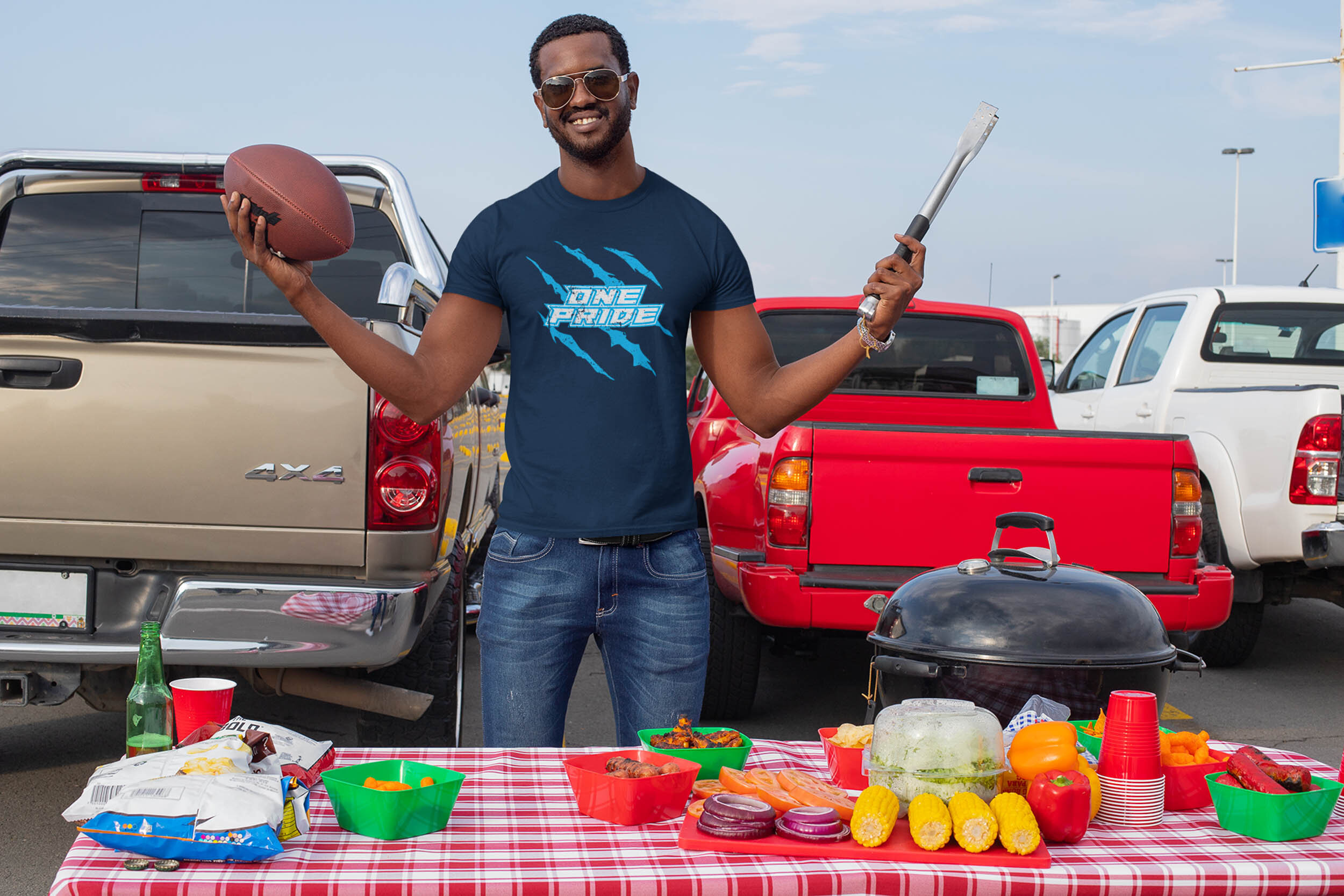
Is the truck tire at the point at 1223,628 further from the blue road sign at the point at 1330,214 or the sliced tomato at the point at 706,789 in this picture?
the blue road sign at the point at 1330,214

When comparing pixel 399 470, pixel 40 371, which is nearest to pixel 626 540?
pixel 399 470

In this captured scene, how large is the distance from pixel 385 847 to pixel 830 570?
311cm

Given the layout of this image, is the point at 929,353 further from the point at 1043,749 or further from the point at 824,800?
the point at 824,800

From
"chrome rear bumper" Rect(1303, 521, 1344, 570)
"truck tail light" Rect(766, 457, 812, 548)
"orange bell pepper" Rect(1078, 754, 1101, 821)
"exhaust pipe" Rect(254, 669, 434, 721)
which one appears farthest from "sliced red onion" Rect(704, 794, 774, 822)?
"chrome rear bumper" Rect(1303, 521, 1344, 570)

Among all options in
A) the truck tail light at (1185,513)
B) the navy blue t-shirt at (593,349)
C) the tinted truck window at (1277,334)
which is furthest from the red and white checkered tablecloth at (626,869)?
the tinted truck window at (1277,334)

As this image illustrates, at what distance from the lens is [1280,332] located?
26.4 ft

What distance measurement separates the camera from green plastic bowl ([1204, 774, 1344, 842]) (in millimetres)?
1985

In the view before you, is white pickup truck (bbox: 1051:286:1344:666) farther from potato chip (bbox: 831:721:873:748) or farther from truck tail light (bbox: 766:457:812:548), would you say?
potato chip (bbox: 831:721:873:748)

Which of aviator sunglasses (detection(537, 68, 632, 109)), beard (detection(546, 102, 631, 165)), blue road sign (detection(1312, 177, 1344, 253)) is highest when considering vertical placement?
blue road sign (detection(1312, 177, 1344, 253))

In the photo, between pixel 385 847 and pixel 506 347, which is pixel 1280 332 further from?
pixel 385 847

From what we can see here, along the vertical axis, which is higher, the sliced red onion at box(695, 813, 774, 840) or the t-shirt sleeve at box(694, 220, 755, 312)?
the t-shirt sleeve at box(694, 220, 755, 312)

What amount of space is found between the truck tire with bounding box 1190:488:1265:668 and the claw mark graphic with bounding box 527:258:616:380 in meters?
5.13

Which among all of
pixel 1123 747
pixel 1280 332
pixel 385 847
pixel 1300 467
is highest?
pixel 1280 332

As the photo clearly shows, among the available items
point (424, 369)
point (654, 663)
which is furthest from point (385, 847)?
point (424, 369)
